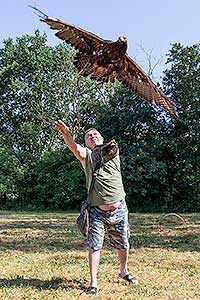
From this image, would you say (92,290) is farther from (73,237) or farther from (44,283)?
(73,237)

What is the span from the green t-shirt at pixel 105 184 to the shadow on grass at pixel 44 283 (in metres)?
0.89

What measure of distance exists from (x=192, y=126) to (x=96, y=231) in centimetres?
1421

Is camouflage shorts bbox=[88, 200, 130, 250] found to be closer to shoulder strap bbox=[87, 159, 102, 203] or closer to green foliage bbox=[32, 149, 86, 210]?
shoulder strap bbox=[87, 159, 102, 203]

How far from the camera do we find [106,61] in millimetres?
3449

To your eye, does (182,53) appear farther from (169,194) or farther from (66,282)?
(66,282)

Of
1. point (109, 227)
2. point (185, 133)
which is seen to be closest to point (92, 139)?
point (109, 227)

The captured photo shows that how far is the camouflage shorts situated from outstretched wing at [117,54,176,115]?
131 centimetres

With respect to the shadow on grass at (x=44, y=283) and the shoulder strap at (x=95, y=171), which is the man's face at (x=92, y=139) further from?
the shadow on grass at (x=44, y=283)

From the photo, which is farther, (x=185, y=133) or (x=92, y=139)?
(x=185, y=133)

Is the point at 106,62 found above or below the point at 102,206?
above

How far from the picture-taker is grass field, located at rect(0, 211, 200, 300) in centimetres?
450

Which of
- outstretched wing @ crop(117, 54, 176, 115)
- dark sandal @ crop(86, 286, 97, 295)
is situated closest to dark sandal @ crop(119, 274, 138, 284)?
dark sandal @ crop(86, 286, 97, 295)

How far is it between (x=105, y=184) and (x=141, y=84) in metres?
1.17

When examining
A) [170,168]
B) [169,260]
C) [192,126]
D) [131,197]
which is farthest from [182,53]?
[169,260]
